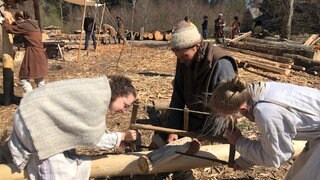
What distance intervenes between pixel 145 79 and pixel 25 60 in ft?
11.3

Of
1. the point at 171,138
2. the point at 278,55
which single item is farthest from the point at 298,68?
the point at 171,138

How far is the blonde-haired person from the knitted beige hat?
78cm

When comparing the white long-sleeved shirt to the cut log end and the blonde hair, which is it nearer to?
the blonde hair

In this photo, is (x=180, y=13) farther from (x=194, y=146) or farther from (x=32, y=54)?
(x=194, y=146)

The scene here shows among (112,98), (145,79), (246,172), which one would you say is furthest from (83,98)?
(145,79)

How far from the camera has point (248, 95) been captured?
268cm

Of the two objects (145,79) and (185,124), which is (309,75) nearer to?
(145,79)

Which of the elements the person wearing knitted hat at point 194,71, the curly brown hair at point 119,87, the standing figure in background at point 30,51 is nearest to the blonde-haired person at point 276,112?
the curly brown hair at point 119,87

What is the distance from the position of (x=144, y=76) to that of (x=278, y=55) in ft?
20.8

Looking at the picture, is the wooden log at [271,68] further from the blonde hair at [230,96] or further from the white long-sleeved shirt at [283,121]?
the blonde hair at [230,96]

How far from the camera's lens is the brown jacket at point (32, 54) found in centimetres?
726

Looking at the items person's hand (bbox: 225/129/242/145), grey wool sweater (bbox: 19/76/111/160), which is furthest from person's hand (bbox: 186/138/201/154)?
grey wool sweater (bbox: 19/76/111/160)

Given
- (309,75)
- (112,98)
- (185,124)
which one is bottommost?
(309,75)

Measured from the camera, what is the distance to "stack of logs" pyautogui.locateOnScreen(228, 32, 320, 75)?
1230cm
